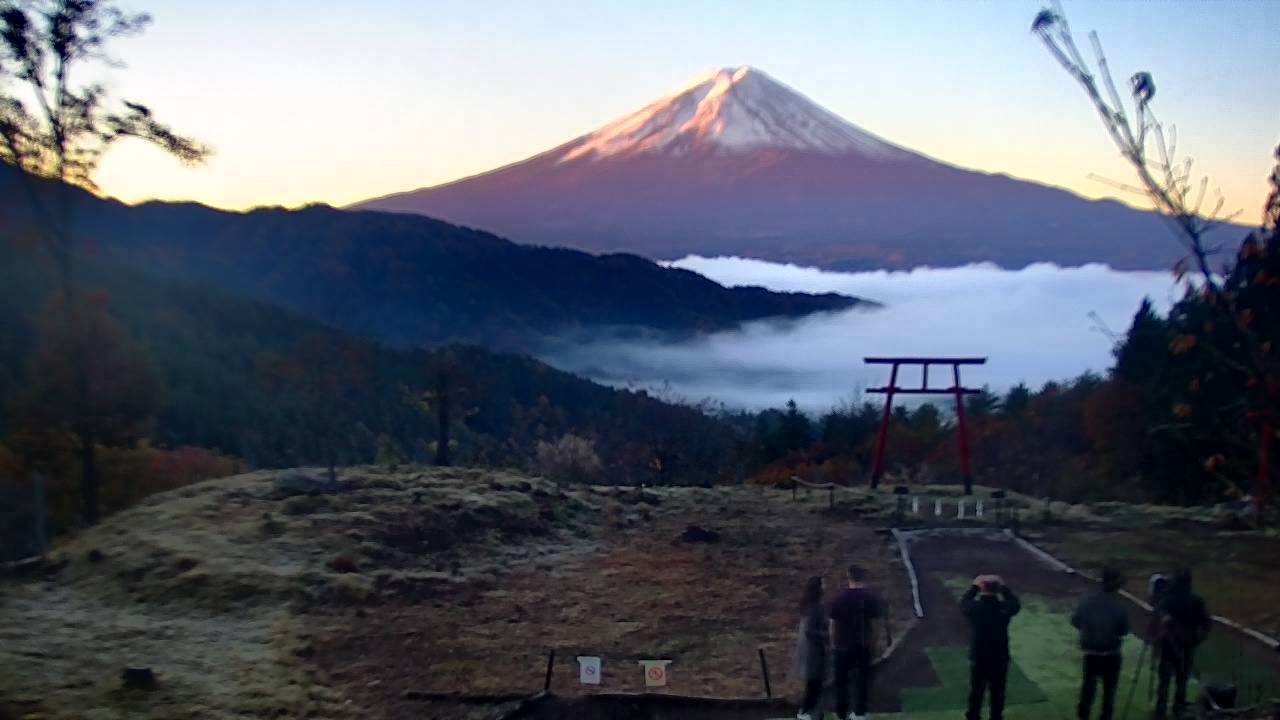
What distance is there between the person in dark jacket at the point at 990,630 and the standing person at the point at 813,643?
1.10 metres

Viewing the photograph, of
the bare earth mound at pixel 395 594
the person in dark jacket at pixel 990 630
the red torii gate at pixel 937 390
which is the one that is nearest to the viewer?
the person in dark jacket at pixel 990 630

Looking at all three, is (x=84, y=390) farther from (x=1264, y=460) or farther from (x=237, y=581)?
(x=1264, y=460)

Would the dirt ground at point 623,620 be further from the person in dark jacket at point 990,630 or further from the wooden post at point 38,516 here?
the wooden post at point 38,516

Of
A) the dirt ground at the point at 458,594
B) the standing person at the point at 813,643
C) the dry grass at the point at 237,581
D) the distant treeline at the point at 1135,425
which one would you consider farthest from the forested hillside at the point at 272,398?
the standing person at the point at 813,643

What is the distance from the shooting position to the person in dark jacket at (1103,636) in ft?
26.9

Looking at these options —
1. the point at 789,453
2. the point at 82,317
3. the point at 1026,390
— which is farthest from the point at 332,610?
the point at 1026,390

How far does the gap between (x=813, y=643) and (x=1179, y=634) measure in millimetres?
2743

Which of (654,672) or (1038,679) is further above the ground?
(654,672)

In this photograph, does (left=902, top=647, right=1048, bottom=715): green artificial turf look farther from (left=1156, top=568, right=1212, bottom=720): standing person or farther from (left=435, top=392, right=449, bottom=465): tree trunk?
(left=435, top=392, right=449, bottom=465): tree trunk

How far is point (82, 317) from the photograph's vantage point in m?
18.1

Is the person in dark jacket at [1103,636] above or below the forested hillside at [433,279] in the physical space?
below

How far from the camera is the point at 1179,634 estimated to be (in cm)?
847

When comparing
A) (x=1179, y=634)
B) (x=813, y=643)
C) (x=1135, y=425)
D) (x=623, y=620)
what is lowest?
(x=623, y=620)

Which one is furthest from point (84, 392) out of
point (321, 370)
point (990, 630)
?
point (990, 630)
